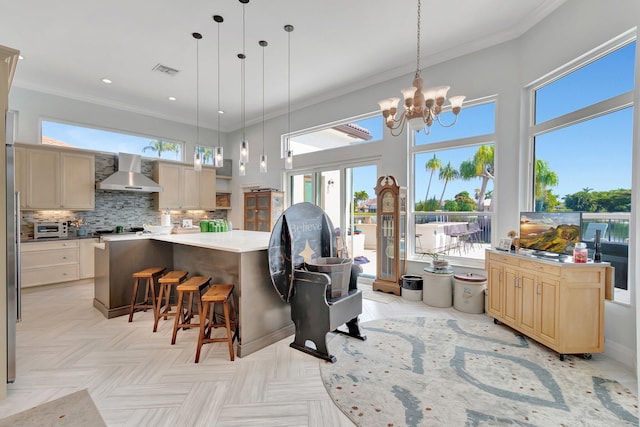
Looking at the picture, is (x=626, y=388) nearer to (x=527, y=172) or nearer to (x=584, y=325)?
(x=584, y=325)

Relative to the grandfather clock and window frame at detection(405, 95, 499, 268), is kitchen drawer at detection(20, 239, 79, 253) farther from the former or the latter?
window frame at detection(405, 95, 499, 268)

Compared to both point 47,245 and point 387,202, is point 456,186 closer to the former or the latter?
point 387,202

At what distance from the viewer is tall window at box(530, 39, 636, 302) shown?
2.59 m

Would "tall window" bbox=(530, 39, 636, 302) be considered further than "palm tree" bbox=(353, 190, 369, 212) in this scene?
No

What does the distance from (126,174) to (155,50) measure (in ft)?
8.98

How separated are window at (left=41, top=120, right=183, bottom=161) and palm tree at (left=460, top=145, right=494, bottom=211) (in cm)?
631

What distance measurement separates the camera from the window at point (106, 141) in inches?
204

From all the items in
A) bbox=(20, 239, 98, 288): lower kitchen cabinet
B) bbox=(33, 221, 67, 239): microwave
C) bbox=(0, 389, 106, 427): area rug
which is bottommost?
bbox=(0, 389, 106, 427): area rug

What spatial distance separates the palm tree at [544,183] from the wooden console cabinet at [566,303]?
0.97 m

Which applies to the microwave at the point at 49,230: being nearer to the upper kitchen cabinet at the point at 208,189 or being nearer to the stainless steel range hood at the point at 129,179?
the stainless steel range hood at the point at 129,179

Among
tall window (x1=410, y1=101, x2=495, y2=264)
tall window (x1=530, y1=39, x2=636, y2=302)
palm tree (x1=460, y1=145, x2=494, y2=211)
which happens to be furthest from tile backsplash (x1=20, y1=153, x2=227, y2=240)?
tall window (x1=530, y1=39, x2=636, y2=302)

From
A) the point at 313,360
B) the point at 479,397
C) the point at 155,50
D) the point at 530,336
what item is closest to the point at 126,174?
the point at 155,50

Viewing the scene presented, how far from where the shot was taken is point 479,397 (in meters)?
1.97

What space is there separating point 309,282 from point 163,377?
4.50ft
